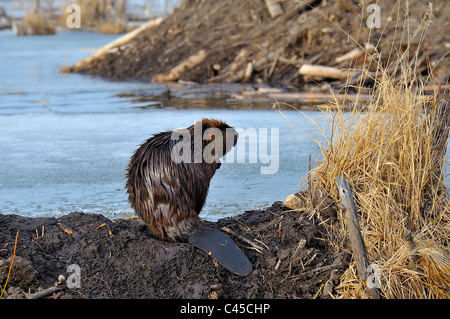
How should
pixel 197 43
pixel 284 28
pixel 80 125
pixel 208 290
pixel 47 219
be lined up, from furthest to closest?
pixel 197 43 < pixel 284 28 < pixel 80 125 < pixel 47 219 < pixel 208 290

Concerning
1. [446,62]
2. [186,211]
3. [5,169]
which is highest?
[446,62]

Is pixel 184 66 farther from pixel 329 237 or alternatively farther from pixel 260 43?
pixel 329 237

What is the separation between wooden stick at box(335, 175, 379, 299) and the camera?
2852 mm

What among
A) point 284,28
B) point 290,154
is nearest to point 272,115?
point 290,154

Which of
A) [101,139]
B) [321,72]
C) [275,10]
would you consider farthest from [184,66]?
[101,139]

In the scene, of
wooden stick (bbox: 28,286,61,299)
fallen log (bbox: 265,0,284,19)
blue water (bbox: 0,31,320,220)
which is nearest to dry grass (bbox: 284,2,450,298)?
blue water (bbox: 0,31,320,220)

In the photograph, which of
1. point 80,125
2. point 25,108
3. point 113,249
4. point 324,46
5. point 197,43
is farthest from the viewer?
point 197,43

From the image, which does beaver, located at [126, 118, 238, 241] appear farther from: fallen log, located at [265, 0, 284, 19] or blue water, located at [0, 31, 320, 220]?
fallen log, located at [265, 0, 284, 19]

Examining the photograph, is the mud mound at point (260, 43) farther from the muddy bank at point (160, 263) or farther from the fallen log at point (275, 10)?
the muddy bank at point (160, 263)

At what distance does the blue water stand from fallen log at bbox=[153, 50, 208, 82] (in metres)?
0.42

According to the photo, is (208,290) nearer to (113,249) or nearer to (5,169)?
(113,249)

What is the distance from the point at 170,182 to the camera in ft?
10.7

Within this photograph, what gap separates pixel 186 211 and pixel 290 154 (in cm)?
258

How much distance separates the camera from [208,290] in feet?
9.69
